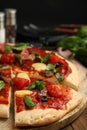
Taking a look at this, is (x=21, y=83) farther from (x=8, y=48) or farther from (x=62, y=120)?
(x=8, y=48)

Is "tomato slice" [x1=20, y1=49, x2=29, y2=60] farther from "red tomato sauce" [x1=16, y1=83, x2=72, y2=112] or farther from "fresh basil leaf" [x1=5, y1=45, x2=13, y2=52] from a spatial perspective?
"red tomato sauce" [x1=16, y1=83, x2=72, y2=112]

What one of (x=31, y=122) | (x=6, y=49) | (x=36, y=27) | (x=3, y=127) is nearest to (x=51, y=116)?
(x=31, y=122)

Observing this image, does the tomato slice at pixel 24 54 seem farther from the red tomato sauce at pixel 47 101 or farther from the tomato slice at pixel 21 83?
the red tomato sauce at pixel 47 101

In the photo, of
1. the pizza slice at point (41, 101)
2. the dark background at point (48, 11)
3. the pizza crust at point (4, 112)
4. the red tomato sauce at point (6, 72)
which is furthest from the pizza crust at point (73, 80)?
the dark background at point (48, 11)

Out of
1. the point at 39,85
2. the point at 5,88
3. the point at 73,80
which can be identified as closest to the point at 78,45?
the point at 73,80

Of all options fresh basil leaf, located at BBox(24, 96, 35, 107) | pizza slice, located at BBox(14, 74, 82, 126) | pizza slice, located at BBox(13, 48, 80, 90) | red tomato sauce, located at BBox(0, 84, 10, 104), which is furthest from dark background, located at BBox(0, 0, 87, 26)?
fresh basil leaf, located at BBox(24, 96, 35, 107)

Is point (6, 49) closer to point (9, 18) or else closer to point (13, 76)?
point (13, 76)
